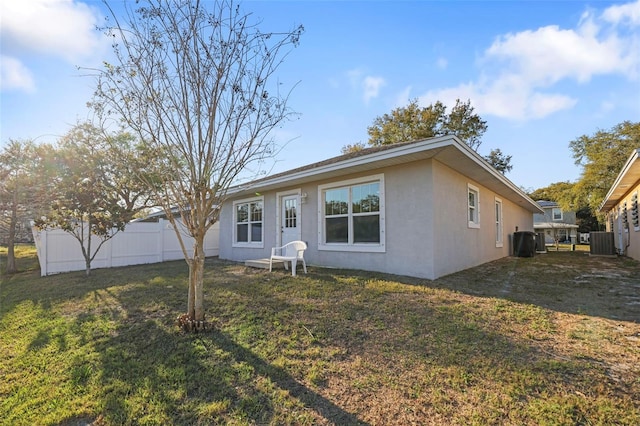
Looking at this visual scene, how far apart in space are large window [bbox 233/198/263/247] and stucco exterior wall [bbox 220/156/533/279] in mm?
2081

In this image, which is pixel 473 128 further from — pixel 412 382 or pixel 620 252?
pixel 412 382

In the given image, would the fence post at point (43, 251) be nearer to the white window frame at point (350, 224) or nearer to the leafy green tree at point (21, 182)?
the leafy green tree at point (21, 182)

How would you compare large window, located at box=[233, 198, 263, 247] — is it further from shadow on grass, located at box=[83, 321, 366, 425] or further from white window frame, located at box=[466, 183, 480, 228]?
shadow on grass, located at box=[83, 321, 366, 425]

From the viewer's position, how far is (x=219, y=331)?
3.62 meters

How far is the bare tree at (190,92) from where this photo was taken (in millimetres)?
3436

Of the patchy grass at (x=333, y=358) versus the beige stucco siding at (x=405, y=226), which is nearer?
the patchy grass at (x=333, y=358)

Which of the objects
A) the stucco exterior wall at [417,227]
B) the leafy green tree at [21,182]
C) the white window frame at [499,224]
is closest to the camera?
the stucco exterior wall at [417,227]

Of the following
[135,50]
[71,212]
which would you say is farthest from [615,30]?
[71,212]

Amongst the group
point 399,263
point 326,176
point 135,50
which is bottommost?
point 399,263

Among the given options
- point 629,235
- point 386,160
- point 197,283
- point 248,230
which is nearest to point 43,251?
point 248,230

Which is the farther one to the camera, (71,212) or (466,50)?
(71,212)

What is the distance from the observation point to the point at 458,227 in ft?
23.8

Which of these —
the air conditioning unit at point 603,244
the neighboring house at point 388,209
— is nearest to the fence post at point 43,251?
the neighboring house at point 388,209

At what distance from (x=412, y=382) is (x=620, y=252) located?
51.6 ft
